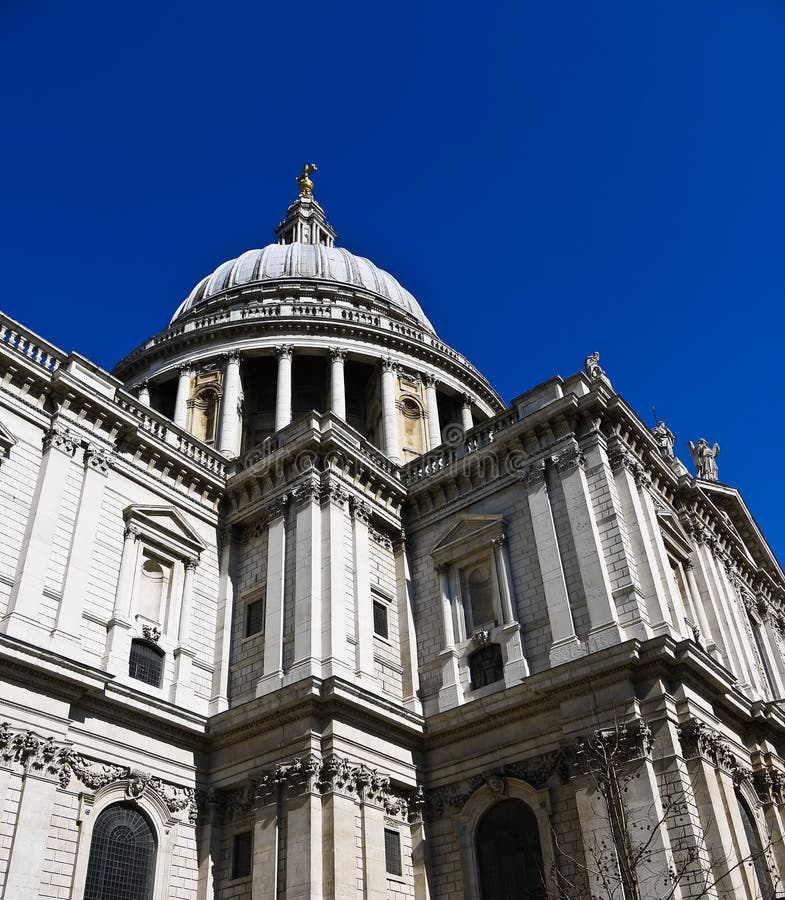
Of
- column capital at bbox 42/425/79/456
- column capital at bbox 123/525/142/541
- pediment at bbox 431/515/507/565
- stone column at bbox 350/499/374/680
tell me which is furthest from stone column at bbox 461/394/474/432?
column capital at bbox 42/425/79/456

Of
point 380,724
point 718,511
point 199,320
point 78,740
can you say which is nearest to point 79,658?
point 78,740

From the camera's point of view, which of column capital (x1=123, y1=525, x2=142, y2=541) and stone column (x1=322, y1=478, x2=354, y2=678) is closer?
stone column (x1=322, y1=478, x2=354, y2=678)

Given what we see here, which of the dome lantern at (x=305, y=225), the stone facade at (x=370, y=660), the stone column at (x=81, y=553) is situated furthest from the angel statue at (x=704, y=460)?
the dome lantern at (x=305, y=225)

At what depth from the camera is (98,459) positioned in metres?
24.2

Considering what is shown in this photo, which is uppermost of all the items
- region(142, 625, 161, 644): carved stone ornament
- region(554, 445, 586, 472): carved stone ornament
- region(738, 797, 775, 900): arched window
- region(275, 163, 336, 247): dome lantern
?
region(275, 163, 336, 247): dome lantern

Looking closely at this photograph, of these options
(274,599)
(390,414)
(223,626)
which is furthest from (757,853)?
(390,414)

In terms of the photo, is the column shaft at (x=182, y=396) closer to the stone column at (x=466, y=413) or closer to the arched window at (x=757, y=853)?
the stone column at (x=466, y=413)

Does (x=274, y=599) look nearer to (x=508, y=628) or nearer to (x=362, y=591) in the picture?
(x=362, y=591)

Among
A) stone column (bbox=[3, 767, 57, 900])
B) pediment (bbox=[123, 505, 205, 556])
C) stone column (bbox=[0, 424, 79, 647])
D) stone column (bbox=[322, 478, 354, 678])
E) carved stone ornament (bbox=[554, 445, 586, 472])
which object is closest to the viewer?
stone column (bbox=[3, 767, 57, 900])

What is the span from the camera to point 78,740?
2003 centimetres

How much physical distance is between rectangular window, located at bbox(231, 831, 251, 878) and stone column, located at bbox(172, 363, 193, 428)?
23102 mm

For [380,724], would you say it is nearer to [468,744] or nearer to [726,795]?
[468,744]

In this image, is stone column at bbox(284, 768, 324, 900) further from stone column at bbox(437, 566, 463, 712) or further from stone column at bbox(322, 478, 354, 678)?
stone column at bbox(437, 566, 463, 712)

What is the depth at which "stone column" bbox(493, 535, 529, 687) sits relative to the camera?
899 inches
